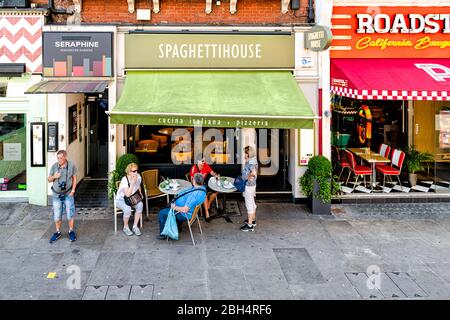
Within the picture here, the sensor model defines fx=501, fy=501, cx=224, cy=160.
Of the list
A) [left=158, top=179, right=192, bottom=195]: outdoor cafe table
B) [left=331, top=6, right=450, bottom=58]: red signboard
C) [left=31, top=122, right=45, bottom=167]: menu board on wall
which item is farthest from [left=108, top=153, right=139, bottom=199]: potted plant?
[left=331, top=6, right=450, bottom=58]: red signboard

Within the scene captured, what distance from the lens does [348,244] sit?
945cm

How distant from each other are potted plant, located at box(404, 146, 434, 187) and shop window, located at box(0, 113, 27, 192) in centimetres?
995

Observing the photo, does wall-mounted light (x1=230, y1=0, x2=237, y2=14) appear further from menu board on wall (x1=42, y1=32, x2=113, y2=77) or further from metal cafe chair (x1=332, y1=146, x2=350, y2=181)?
metal cafe chair (x1=332, y1=146, x2=350, y2=181)

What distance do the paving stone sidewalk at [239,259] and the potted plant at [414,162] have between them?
6.59 ft

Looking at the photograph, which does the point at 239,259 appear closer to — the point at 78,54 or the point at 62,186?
the point at 62,186

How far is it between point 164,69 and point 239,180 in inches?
129

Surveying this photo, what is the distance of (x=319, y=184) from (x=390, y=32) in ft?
13.9

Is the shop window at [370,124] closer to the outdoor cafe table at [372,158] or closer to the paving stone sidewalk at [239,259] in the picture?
the outdoor cafe table at [372,158]

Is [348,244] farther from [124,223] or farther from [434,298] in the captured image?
[124,223]

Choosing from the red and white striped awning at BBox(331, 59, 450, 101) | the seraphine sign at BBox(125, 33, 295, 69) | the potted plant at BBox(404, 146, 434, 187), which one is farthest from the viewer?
the potted plant at BBox(404, 146, 434, 187)

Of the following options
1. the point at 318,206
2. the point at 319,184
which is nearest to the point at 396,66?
the point at 319,184

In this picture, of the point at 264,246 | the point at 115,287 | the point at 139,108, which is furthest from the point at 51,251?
the point at 264,246

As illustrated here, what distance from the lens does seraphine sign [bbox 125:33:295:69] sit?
1163 centimetres

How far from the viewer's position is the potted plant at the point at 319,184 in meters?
11.2
